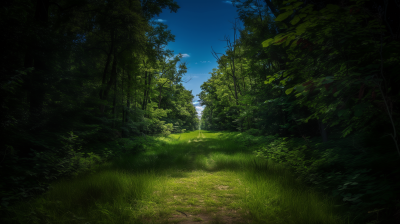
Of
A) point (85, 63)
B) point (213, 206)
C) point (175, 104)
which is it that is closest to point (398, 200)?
point (213, 206)

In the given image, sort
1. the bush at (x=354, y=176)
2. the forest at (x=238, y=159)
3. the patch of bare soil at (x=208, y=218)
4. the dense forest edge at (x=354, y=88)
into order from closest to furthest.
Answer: the dense forest edge at (x=354, y=88) → the forest at (x=238, y=159) → the bush at (x=354, y=176) → the patch of bare soil at (x=208, y=218)

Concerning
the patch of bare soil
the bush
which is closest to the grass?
the patch of bare soil

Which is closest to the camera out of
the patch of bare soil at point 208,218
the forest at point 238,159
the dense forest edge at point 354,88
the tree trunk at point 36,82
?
the dense forest edge at point 354,88

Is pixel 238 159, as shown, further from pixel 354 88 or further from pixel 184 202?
pixel 354 88

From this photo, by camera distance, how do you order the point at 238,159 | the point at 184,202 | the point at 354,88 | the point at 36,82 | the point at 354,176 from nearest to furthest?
the point at 354,88 → the point at 354,176 → the point at 184,202 → the point at 36,82 → the point at 238,159

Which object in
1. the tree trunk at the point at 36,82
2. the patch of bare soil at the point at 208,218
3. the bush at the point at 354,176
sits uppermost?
the tree trunk at the point at 36,82

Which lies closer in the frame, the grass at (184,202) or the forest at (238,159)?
the forest at (238,159)

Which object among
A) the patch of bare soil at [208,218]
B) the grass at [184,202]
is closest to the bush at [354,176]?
the grass at [184,202]

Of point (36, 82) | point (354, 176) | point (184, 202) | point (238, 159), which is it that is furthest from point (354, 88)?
point (36, 82)

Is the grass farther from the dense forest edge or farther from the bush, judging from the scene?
the dense forest edge

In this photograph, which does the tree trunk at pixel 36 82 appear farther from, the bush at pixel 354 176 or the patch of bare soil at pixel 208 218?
the bush at pixel 354 176

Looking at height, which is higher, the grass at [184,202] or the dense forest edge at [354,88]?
the dense forest edge at [354,88]

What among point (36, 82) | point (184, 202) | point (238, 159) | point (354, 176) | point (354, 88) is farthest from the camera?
point (238, 159)

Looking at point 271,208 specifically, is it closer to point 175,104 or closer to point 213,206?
point 213,206
